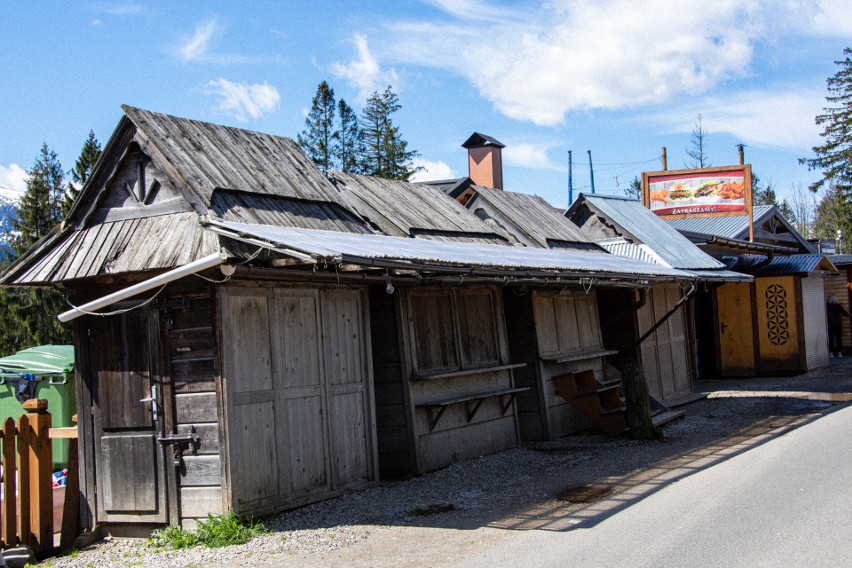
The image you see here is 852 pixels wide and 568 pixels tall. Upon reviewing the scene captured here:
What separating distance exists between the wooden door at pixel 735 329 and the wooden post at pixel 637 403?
32.7ft

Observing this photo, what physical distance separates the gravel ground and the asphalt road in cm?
46

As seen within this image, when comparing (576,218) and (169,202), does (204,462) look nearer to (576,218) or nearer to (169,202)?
(169,202)

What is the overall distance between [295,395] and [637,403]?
5698mm

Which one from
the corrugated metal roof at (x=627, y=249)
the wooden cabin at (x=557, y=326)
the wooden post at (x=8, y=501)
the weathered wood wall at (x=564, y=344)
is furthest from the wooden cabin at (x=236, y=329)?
the corrugated metal roof at (x=627, y=249)

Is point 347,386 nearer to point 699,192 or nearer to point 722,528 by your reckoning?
point 722,528

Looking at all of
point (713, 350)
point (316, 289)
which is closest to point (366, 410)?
point (316, 289)

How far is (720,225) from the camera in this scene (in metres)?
24.2

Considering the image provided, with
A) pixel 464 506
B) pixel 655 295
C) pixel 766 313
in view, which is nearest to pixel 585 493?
pixel 464 506

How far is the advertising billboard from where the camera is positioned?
2361cm

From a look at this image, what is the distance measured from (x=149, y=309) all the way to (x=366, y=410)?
2.75 m

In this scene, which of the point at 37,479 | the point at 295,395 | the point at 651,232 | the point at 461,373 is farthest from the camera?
the point at 651,232

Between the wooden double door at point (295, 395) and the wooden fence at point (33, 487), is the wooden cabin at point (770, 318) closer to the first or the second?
the wooden double door at point (295, 395)

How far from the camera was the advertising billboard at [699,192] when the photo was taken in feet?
77.5

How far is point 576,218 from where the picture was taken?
19.9 m
